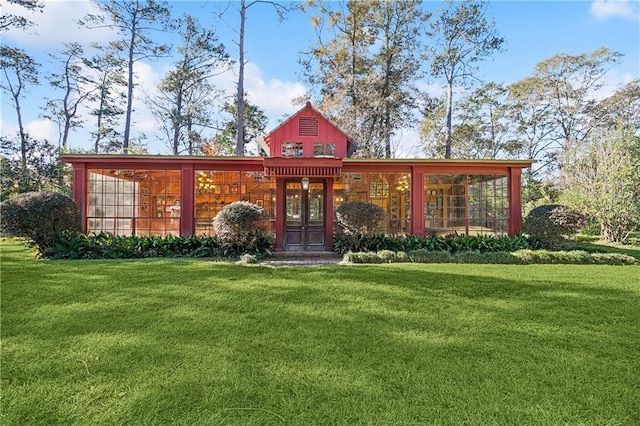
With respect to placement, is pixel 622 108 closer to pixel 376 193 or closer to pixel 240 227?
pixel 376 193

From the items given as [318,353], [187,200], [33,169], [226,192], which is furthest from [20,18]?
[318,353]

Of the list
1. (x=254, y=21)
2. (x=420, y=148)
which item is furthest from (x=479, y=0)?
→ (x=254, y=21)

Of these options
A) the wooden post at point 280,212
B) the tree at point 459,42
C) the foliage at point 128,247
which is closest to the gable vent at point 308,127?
the wooden post at point 280,212

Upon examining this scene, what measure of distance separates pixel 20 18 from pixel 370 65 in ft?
60.4

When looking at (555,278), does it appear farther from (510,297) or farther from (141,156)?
(141,156)

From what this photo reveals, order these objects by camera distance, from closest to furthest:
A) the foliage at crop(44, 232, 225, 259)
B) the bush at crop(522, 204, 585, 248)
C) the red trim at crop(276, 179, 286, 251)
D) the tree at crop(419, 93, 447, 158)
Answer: the foliage at crop(44, 232, 225, 259) < the bush at crop(522, 204, 585, 248) < the red trim at crop(276, 179, 286, 251) < the tree at crop(419, 93, 447, 158)

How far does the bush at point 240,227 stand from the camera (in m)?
8.22

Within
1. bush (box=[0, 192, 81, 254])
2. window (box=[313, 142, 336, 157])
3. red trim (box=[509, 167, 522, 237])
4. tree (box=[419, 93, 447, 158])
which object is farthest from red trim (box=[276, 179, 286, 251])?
tree (box=[419, 93, 447, 158])

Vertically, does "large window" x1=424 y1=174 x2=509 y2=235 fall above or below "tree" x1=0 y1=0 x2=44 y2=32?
below

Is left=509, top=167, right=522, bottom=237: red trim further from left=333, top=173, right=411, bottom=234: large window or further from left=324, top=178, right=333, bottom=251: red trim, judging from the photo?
left=324, top=178, right=333, bottom=251: red trim

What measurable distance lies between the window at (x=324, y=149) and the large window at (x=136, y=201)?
4467 mm

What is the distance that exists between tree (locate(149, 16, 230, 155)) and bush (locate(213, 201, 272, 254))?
16308 millimetres

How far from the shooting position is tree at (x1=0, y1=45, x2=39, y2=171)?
18275 mm

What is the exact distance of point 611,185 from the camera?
39.8ft
